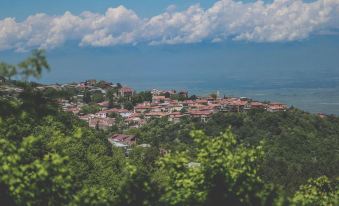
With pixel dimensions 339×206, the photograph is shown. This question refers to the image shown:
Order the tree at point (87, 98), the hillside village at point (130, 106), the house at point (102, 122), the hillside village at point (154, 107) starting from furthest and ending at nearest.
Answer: the tree at point (87, 98) < the hillside village at point (154, 107) < the hillside village at point (130, 106) < the house at point (102, 122)

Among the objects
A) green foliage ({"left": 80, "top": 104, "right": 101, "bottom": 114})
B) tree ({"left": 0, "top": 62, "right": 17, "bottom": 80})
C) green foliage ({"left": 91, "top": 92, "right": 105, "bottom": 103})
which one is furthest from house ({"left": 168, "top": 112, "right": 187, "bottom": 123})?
tree ({"left": 0, "top": 62, "right": 17, "bottom": 80})

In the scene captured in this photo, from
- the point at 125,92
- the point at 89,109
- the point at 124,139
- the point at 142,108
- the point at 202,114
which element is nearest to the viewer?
the point at 124,139

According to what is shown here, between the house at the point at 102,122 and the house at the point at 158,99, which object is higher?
the house at the point at 158,99

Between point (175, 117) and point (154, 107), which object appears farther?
point (154, 107)

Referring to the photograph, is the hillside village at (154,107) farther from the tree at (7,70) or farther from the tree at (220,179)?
the tree at (220,179)

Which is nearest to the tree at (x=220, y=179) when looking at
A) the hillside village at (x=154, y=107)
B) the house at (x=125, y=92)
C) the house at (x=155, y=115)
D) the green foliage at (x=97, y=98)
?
the hillside village at (x=154, y=107)

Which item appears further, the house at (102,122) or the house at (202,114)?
the house at (102,122)

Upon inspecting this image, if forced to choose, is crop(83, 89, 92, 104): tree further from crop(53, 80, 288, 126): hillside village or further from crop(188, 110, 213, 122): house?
crop(188, 110, 213, 122): house

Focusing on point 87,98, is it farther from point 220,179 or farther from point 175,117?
point 220,179

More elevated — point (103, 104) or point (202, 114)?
point (202, 114)

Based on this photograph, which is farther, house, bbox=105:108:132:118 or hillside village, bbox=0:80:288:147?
house, bbox=105:108:132:118

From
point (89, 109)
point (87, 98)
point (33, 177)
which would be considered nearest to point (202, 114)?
point (89, 109)

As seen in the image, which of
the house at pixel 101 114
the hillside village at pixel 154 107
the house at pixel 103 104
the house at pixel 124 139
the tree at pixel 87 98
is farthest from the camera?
the tree at pixel 87 98
